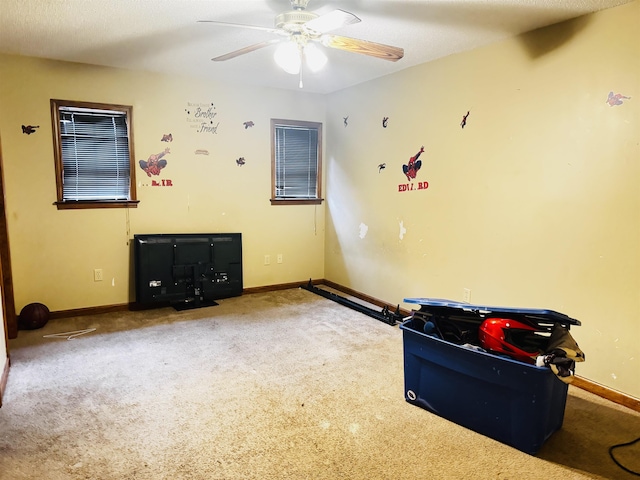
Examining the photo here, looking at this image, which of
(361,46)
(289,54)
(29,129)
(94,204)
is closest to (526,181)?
(361,46)

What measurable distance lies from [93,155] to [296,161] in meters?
2.15

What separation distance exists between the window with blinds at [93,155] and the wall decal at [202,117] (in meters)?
0.59

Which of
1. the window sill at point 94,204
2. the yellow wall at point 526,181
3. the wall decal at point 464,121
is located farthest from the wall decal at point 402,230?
the window sill at point 94,204

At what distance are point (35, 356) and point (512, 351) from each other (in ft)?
10.5

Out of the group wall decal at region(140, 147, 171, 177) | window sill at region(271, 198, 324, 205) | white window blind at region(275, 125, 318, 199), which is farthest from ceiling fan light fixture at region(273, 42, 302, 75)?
window sill at region(271, 198, 324, 205)

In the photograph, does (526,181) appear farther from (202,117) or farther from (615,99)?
(202,117)

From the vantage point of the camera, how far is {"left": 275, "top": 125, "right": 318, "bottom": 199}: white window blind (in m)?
4.88

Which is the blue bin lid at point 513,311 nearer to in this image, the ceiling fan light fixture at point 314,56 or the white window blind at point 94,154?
the ceiling fan light fixture at point 314,56

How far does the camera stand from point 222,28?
2.81 m

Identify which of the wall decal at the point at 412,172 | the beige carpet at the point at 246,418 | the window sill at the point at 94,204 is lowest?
the beige carpet at the point at 246,418

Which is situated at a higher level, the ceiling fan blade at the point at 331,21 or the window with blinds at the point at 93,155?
the ceiling fan blade at the point at 331,21

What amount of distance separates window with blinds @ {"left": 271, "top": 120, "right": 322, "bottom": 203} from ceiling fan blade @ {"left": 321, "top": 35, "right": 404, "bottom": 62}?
2.33m

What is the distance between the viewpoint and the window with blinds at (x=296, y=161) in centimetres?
485

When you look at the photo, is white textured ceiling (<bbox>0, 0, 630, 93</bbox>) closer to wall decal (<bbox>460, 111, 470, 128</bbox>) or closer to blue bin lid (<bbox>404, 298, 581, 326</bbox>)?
wall decal (<bbox>460, 111, 470, 128</bbox>)
